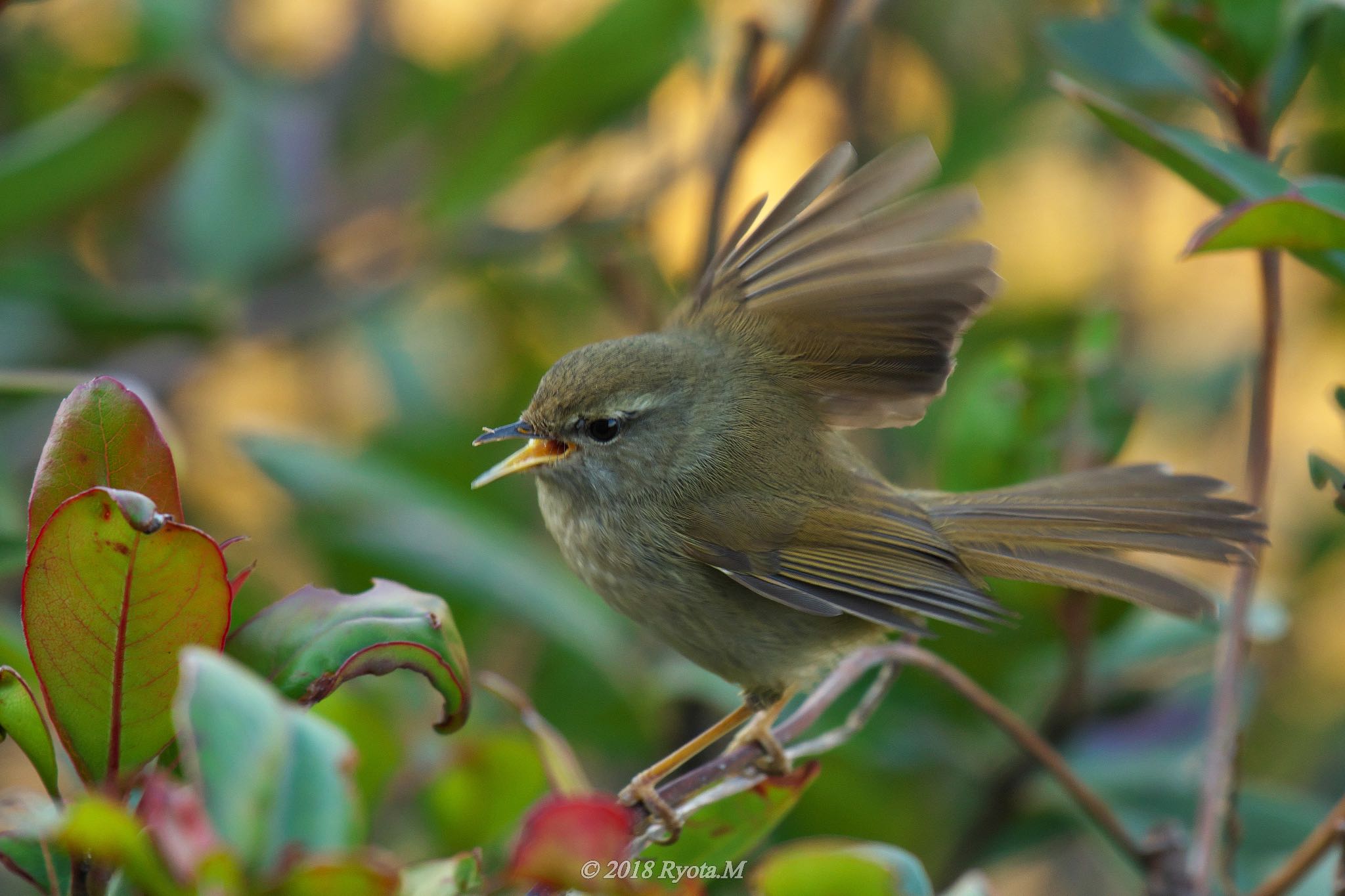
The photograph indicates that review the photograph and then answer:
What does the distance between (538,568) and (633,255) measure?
35.8 inches

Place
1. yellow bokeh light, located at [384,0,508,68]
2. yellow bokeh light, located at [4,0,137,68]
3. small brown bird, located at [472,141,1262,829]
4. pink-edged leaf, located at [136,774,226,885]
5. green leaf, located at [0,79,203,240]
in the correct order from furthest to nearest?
yellow bokeh light, located at [384,0,508,68] → yellow bokeh light, located at [4,0,137,68] → green leaf, located at [0,79,203,240] → small brown bird, located at [472,141,1262,829] → pink-edged leaf, located at [136,774,226,885]

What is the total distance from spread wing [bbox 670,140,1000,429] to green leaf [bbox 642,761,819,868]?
36.1 inches

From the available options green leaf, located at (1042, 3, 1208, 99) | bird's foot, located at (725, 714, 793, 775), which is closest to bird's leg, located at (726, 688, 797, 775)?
bird's foot, located at (725, 714, 793, 775)

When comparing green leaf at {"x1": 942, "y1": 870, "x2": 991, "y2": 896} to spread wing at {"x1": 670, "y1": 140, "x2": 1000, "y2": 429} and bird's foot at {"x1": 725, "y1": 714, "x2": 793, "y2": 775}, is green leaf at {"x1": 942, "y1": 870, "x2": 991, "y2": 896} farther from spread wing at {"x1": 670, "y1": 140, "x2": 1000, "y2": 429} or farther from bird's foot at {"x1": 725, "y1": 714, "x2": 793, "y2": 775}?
spread wing at {"x1": 670, "y1": 140, "x2": 1000, "y2": 429}

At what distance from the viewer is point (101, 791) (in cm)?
128

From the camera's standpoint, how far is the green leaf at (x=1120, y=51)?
239 centimetres

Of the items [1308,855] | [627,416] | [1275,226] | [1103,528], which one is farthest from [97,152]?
[1308,855]

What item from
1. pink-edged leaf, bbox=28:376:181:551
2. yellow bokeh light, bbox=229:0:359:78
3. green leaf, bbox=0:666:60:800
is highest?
yellow bokeh light, bbox=229:0:359:78

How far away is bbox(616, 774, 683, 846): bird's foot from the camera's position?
165cm

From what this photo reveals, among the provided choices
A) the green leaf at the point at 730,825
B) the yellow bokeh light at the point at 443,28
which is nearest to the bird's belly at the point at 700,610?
the green leaf at the point at 730,825

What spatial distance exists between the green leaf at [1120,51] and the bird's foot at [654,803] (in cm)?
151

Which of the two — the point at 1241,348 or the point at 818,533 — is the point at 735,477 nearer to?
the point at 818,533

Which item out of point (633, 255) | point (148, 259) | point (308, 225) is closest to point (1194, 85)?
point (633, 255)

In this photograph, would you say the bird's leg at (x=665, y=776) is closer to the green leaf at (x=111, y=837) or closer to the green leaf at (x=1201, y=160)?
the green leaf at (x=111, y=837)
